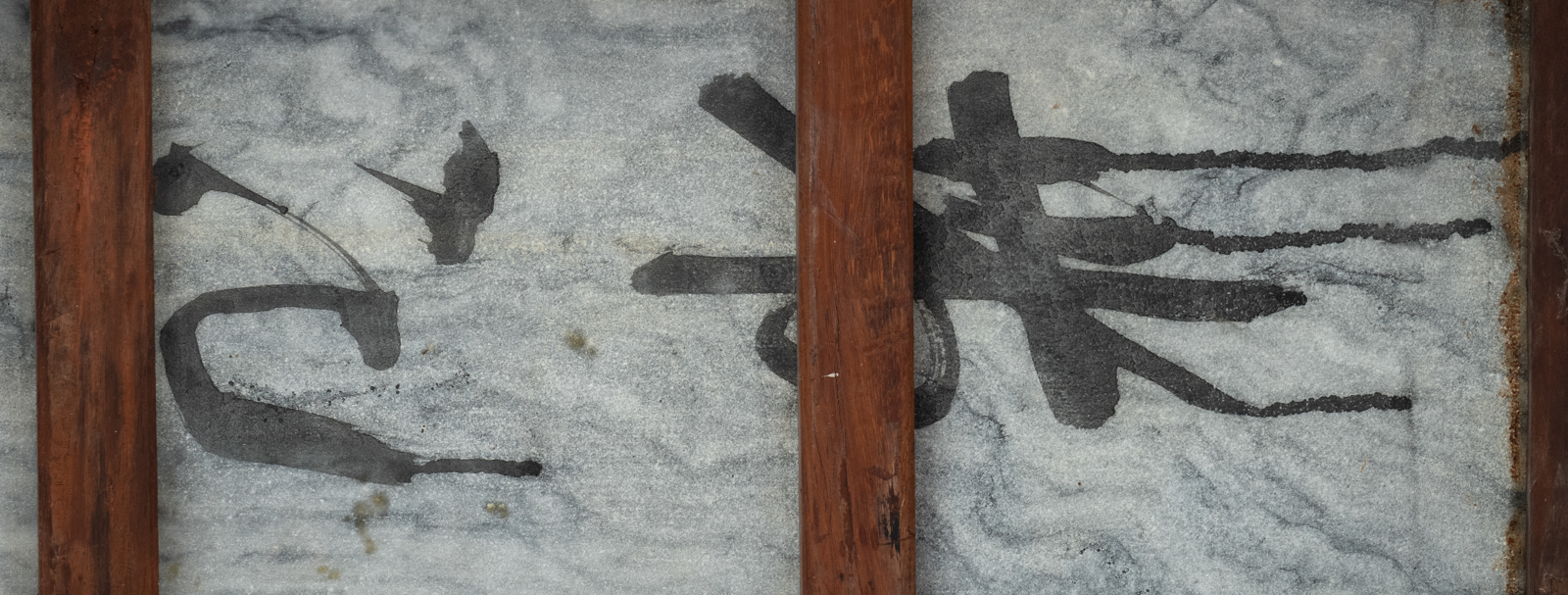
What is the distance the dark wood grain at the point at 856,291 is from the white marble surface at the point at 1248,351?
17cm

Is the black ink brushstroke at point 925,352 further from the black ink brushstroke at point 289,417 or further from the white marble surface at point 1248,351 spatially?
the black ink brushstroke at point 289,417

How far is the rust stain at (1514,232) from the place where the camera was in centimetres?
151

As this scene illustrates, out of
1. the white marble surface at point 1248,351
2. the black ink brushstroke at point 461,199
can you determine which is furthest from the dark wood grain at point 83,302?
the white marble surface at point 1248,351

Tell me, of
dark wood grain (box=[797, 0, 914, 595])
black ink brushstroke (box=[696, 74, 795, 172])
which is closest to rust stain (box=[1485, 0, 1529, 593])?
dark wood grain (box=[797, 0, 914, 595])

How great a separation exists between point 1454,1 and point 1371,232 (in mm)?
493

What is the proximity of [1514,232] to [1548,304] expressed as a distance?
15 cm

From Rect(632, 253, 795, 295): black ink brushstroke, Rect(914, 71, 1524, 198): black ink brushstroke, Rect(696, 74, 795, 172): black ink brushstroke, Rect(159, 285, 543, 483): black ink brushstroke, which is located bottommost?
Rect(159, 285, 543, 483): black ink brushstroke

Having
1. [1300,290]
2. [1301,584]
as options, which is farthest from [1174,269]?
[1301,584]

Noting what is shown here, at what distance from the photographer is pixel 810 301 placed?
1.37m

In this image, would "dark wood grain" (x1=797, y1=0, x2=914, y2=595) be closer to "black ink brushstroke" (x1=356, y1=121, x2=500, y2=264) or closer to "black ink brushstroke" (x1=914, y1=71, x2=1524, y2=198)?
"black ink brushstroke" (x1=914, y1=71, x2=1524, y2=198)

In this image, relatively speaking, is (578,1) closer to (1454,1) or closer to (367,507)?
(367,507)

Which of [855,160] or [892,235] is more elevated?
[855,160]

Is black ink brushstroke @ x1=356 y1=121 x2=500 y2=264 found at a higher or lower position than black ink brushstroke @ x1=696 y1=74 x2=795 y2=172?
lower

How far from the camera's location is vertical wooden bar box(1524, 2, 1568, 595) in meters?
1.45
